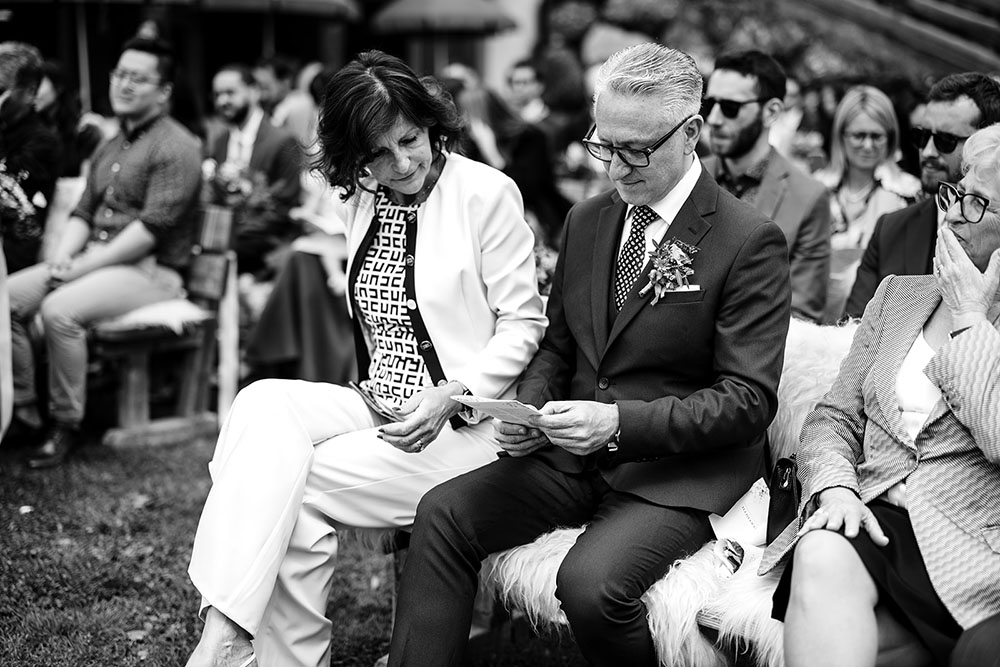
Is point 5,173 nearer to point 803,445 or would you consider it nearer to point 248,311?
point 248,311

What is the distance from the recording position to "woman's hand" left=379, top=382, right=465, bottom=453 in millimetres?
3086

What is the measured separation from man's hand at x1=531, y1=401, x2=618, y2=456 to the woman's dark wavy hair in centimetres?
110

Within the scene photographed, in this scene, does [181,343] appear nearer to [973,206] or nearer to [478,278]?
[478,278]

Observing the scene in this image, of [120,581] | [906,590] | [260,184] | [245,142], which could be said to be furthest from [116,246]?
[906,590]

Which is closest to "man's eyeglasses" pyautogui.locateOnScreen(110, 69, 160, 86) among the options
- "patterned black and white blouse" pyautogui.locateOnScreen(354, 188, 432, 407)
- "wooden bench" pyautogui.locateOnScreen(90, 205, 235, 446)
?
"wooden bench" pyautogui.locateOnScreen(90, 205, 235, 446)

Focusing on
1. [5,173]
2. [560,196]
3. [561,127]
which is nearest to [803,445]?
[5,173]

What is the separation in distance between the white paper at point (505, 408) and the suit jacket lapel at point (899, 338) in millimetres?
934

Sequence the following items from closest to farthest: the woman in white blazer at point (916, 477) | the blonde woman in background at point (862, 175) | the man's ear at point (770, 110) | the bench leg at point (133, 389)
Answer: the woman in white blazer at point (916, 477) < the man's ear at point (770, 110) < the blonde woman in background at point (862, 175) < the bench leg at point (133, 389)

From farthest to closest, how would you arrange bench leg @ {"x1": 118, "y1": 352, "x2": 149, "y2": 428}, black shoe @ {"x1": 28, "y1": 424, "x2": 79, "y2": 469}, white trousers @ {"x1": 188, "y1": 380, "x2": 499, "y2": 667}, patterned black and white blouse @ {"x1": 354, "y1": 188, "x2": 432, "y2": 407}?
bench leg @ {"x1": 118, "y1": 352, "x2": 149, "y2": 428}, black shoe @ {"x1": 28, "y1": 424, "x2": 79, "y2": 469}, patterned black and white blouse @ {"x1": 354, "y1": 188, "x2": 432, "y2": 407}, white trousers @ {"x1": 188, "y1": 380, "x2": 499, "y2": 667}

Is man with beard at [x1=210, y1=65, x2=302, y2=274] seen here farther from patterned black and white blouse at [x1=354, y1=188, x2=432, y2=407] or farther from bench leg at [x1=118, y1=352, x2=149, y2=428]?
patterned black and white blouse at [x1=354, y1=188, x2=432, y2=407]

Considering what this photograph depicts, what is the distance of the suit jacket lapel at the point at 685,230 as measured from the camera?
3.08 metres

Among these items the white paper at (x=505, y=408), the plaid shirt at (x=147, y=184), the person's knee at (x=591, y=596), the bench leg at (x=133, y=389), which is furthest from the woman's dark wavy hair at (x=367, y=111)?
the bench leg at (x=133, y=389)

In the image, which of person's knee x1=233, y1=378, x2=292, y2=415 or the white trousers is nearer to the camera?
the white trousers

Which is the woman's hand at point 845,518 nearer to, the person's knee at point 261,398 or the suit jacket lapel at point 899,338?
the suit jacket lapel at point 899,338
